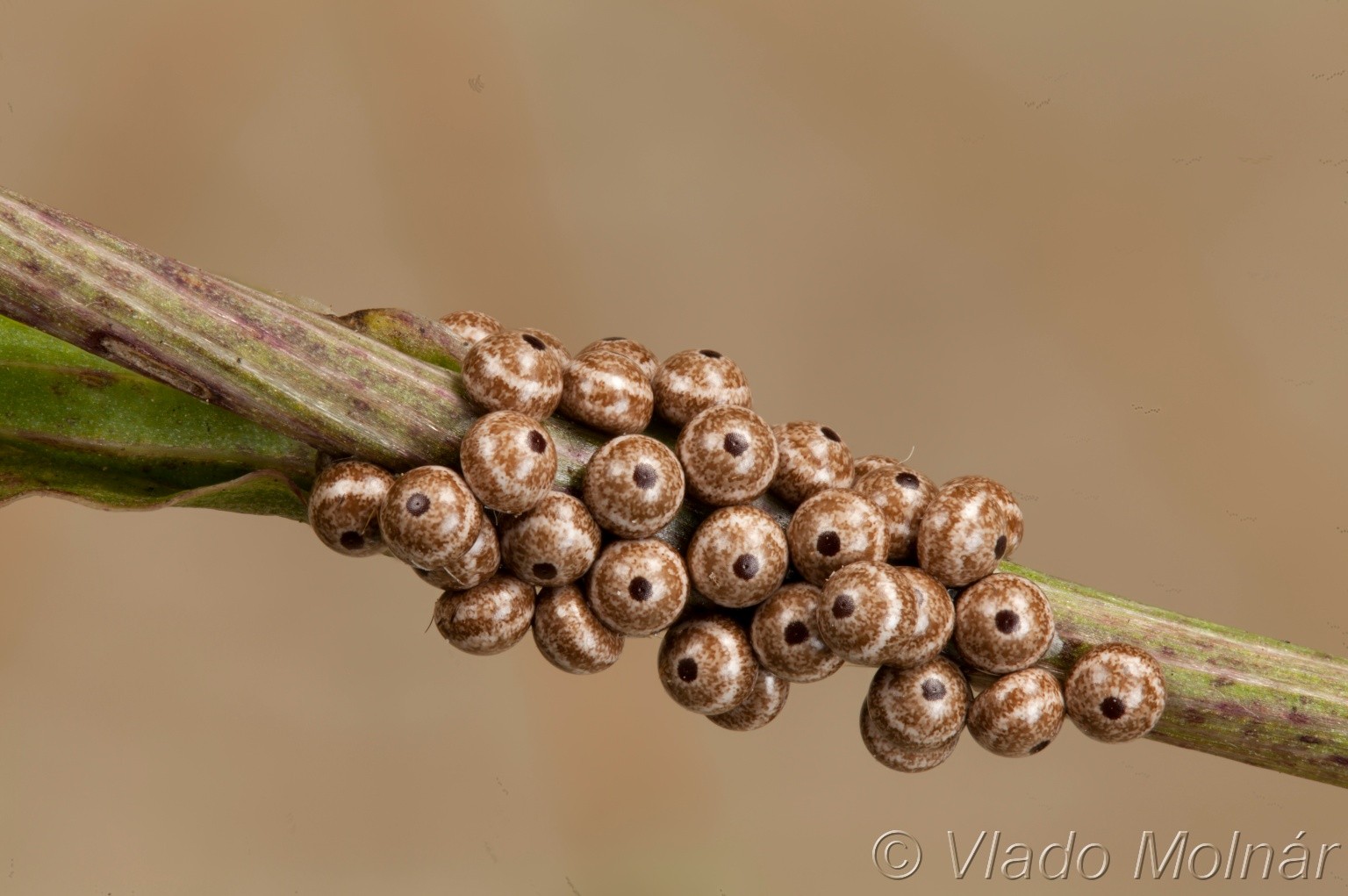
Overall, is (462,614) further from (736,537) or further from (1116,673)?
(1116,673)

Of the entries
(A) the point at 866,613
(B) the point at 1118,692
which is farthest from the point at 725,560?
(B) the point at 1118,692

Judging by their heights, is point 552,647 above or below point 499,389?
below

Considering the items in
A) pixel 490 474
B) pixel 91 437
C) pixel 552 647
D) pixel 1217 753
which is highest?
pixel 91 437

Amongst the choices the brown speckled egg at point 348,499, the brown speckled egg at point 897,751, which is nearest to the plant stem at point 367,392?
the brown speckled egg at point 348,499

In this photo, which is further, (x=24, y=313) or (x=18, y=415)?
(x=18, y=415)

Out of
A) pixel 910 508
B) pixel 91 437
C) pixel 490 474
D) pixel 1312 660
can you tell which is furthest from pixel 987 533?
pixel 91 437

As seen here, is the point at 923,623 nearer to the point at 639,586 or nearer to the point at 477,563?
the point at 639,586

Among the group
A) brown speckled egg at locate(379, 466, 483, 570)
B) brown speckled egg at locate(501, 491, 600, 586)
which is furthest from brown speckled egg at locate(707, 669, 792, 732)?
brown speckled egg at locate(379, 466, 483, 570)
